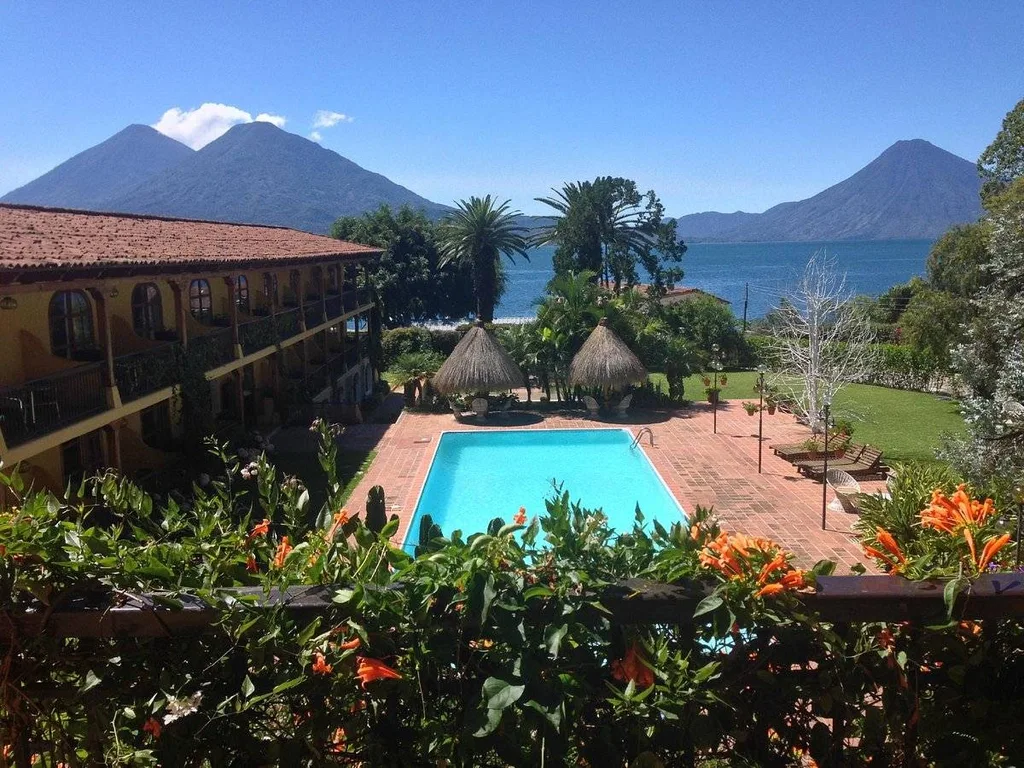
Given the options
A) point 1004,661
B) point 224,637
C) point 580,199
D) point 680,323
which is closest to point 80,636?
point 224,637

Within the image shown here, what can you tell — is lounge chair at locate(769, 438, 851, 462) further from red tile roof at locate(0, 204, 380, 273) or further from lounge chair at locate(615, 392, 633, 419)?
red tile roof at locate(0, 204, 380, 273)

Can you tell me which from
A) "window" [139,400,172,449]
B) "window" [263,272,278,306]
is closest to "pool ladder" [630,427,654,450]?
"window" [263,272,278,306]

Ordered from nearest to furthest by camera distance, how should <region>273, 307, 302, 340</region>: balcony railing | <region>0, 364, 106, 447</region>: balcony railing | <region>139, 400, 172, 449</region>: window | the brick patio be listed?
<region>0, 364, 106, 447</region>: balcony railing < the brick patio < <region>139, 400, 172, 449</region>: window < <region>273, 307, 302, 340</region>: balcony railing

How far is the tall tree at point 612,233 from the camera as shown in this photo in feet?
147

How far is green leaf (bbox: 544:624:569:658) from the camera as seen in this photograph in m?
1.62

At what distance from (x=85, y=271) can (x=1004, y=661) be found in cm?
1219

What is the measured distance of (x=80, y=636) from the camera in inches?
68.0

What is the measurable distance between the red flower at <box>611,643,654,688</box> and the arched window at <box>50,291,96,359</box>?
13.7 meters

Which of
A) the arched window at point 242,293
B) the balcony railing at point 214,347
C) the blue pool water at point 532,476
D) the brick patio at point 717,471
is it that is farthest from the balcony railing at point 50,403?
the arched window at point 242,293

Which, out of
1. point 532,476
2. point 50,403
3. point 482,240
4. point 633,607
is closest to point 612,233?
point 482,240

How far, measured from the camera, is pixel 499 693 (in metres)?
1.62

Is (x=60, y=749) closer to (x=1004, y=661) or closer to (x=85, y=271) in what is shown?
(x=1004, y=661)

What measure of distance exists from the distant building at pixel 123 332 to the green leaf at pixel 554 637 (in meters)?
6.68

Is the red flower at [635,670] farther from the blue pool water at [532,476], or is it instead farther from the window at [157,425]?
the window at [157,425]
